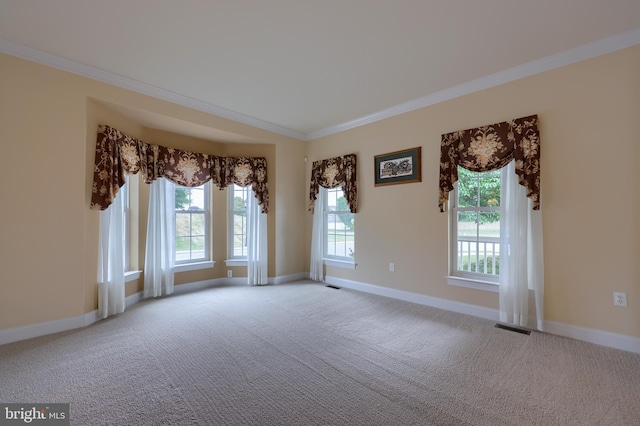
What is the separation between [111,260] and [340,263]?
3.28 metres

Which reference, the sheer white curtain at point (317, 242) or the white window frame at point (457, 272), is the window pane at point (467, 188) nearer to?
the white window frame at point (457, 272)

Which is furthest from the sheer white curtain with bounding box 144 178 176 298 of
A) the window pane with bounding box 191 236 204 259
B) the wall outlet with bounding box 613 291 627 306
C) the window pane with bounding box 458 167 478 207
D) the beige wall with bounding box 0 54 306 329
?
the wall outlet with bounding box 613 291 627 306

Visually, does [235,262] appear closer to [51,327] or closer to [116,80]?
[51,327]

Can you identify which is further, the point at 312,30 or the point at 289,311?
the point at 289,311

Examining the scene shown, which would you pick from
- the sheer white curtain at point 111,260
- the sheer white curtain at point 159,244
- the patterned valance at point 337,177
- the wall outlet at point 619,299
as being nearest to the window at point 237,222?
the sheer white curtain at point 159,244

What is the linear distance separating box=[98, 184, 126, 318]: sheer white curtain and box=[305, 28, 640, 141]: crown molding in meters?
3.73

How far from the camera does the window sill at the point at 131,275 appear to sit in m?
3.78

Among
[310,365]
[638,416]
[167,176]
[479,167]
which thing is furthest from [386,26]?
[167,176]

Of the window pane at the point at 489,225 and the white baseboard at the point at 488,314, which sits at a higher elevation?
the window pane at the point at 489,225

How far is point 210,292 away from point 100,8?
3.71 meters

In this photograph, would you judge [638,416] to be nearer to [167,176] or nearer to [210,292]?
[210,292]

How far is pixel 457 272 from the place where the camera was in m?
3.60

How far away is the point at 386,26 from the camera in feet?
7.79

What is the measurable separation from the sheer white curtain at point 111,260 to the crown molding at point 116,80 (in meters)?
1.30
